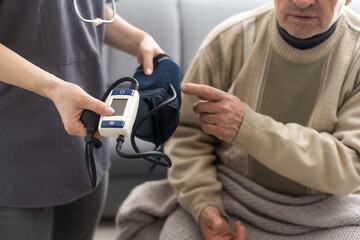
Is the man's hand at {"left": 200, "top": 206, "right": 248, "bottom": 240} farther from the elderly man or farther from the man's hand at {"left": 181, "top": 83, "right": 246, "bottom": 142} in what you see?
the man's hand at {"left": 181, "top": 83, "right": 246, "bottom": 142}

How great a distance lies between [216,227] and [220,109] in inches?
11.6

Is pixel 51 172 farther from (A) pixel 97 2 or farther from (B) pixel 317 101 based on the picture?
(B) pixel 317 101

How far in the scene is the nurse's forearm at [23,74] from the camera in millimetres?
759

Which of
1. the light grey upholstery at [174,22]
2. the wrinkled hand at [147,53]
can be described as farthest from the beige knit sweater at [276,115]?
the light grey upholstery at [174,22]

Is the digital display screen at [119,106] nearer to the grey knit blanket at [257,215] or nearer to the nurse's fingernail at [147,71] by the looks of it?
the nurse's fingernail at [147,71]

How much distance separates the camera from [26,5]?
83 centimetres

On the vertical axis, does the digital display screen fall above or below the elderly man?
above

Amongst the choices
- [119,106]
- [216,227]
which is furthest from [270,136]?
[119,106]

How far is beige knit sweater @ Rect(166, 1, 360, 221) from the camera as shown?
1.04 meters

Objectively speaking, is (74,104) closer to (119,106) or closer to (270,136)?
(119,106)

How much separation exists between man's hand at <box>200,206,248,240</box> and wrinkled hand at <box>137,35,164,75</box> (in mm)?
392

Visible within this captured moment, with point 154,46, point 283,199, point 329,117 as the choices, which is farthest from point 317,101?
point 154,46

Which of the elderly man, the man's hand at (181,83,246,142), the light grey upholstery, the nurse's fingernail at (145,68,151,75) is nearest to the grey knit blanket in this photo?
the elderly man

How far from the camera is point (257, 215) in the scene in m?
1.12
